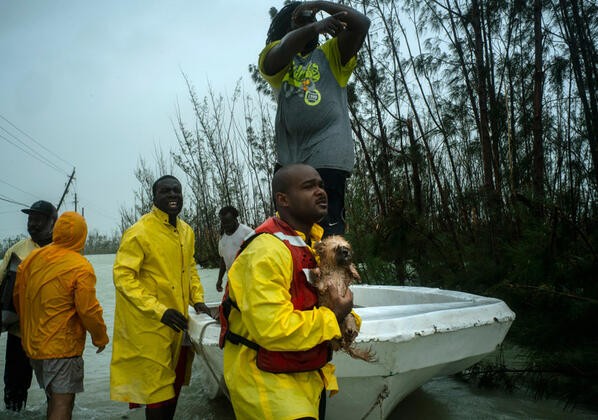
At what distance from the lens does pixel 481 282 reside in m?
4.25

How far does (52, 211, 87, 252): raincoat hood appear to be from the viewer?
2625 mm

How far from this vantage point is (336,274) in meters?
1.25

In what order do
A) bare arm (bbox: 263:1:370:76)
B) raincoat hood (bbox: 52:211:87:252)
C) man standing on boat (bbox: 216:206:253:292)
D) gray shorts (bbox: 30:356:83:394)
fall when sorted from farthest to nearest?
man standing on boat (bbox: 216:206:253:292), raincoat hood (bbox: 52:211:87:252), gray shorts (bbox: 30:356:83:394), bare arm (bbox: 263:1:370:76)

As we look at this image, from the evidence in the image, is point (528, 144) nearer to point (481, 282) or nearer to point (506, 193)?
point (506, 193)

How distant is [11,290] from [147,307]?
4.58 feet

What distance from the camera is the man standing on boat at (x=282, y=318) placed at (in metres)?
1.15

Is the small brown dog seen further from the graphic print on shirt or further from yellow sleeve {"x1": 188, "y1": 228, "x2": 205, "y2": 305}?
yellow sleeve {"x1": 188, "y1": 228, "x2": 205, "y2": 305}

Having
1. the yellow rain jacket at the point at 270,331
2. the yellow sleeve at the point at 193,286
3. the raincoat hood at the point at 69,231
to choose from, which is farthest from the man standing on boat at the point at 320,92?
the raincoat hood at the point at 69,231

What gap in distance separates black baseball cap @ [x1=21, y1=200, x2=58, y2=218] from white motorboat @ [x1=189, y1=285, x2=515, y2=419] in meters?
1.40

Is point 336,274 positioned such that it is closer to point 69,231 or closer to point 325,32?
point 325,32

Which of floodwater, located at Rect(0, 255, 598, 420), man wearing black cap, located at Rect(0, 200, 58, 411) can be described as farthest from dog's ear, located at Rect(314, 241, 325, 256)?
man wearing black cap, located at Rect(0, 200, 58, 411)

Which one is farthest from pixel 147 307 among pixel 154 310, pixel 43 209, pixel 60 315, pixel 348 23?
pixel 348 23

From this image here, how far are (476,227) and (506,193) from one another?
876 mm

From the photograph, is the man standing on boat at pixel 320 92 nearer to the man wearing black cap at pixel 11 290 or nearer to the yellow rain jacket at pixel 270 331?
the yellow rain jacket at pixel 270 331
